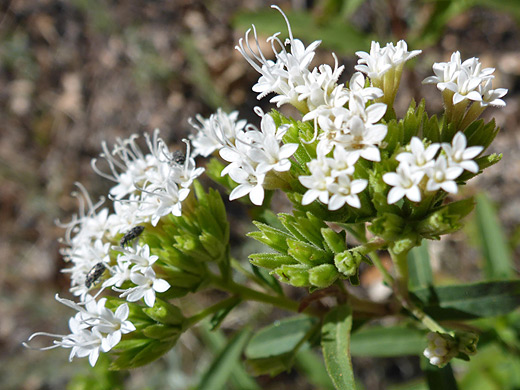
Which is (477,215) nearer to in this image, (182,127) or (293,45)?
(293,45)

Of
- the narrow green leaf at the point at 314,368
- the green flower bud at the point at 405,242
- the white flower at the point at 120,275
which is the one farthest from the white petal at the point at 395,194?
the narrow green leaf at the point at 314,368

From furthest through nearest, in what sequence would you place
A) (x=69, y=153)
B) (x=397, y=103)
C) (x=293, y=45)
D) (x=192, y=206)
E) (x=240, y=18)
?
(x=69, y=153), (x=397, y=103), (x=240, y=18), (x=192, y=206), (x=293, y=45)

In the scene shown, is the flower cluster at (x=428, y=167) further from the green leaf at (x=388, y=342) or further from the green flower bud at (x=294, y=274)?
A: the green leaf at (x=388, y=342)

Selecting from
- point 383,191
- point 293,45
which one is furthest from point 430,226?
point 293,45

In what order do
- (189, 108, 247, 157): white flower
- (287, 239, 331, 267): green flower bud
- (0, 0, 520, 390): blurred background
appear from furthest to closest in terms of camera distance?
(0, 0, 520, 390): blurred background
(189, 108, 247, 157): white flower
(287, 239, 331, 267): green flower bud

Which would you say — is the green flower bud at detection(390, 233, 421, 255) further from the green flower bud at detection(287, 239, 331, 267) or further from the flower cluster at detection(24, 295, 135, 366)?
the flower cluster at detection(24, 295, 135, 366)

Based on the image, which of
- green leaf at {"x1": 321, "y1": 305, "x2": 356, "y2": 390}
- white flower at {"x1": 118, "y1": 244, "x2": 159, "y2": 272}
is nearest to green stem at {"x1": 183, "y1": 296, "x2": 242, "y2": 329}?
white flower at {"x1": 118, "y1": 244, "x2": 159, "y2": 272}

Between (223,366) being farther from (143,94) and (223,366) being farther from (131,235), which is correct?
(143,94)
